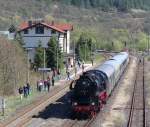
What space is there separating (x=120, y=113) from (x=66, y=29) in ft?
190

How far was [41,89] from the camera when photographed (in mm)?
52469

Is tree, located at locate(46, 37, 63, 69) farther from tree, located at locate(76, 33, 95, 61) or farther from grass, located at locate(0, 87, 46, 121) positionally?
tree, located at locate(76, 33, 95, 61)

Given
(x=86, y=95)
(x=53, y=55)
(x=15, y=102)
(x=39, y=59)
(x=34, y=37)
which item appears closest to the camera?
(x=86, y=95)

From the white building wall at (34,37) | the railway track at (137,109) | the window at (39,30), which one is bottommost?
the railway track at (137,109)

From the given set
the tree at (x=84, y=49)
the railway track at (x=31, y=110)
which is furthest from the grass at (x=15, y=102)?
the tree at (x=84, y=49)

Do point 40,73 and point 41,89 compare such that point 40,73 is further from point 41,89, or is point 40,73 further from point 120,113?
point 120,113

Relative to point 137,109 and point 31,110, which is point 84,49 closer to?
point 137,109

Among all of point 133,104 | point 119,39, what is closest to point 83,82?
point 133,104

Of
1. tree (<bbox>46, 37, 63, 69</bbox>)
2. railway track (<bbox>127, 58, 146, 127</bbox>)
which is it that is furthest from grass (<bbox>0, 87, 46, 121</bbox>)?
tree (<bbox>46, 37, 63, 69</bbox>)

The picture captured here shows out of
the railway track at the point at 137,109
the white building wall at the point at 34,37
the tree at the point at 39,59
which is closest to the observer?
the railway track at the point at 137,109

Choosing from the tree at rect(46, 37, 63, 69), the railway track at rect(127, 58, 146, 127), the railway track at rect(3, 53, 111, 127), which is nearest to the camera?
the railway track at rect(3, 53, 111, 127)

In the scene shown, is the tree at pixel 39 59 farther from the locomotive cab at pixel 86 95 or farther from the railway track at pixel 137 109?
the locomotive cab at pixel 86 95

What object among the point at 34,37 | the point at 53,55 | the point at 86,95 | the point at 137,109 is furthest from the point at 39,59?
the point at 86,95

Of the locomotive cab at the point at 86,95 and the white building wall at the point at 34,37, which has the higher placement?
the white building wall at the point at 34,37
